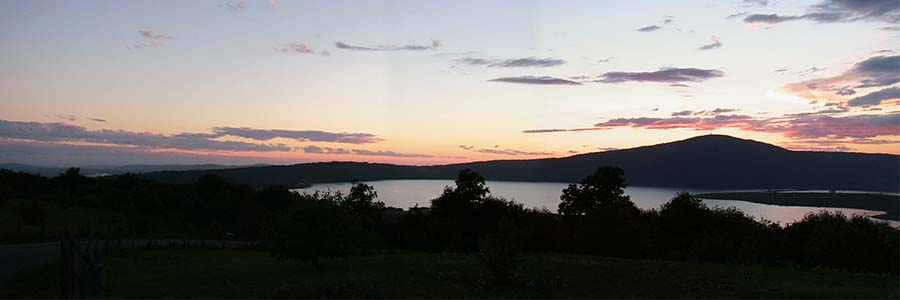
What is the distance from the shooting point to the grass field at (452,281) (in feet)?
50.4

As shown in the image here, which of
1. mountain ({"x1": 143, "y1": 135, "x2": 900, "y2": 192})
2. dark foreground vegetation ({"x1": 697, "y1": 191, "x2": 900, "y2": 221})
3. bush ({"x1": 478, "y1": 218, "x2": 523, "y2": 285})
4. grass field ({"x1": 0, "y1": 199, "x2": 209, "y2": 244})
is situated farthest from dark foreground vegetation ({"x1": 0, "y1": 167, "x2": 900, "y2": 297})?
mountain ({"x1": 143, "y1": 135, "x2": 900, "y2": 192})

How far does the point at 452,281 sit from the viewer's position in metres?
17.7

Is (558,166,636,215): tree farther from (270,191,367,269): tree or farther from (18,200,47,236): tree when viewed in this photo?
(18,200,47,236): tree

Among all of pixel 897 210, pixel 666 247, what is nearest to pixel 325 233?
pixel 666 247

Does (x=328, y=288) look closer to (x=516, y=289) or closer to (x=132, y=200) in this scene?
(x=516, y=289)

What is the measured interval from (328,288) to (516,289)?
527 centimetres

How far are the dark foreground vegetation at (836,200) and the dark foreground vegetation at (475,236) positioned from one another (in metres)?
40.4

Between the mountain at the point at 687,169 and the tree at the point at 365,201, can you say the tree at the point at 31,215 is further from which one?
the mountain at the point at 687,169

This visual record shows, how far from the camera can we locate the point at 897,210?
3140 inches

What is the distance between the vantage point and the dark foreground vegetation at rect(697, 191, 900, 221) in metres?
85.5

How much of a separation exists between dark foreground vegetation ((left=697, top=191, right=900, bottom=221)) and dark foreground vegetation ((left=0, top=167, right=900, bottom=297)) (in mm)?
40407

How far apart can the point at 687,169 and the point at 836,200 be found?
7240 centimetres

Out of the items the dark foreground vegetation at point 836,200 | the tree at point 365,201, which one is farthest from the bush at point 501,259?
the dark foreground vegetation at point 836,200

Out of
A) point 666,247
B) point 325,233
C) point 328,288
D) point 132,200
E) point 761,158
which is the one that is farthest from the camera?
point 761,158
